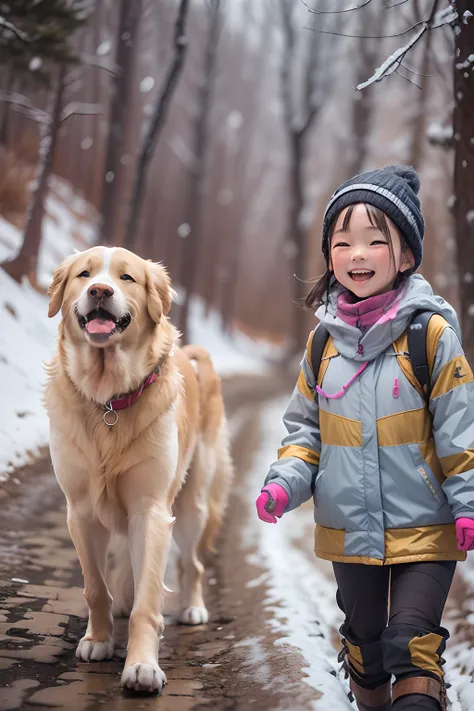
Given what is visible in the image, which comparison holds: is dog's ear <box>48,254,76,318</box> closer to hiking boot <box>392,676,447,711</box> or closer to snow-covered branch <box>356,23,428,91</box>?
snow-covered branch <box>356,23,428,91</box>

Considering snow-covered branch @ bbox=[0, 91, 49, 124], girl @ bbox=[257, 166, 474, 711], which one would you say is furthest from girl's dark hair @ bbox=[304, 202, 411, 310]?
snow-covered branch @ bbox=[0, 91, 49, 124]

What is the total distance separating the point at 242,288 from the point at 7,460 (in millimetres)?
22651

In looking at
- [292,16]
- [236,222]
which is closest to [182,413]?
[292,16]

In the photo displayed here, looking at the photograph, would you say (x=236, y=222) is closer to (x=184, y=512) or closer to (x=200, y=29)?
(x=200, y=29)

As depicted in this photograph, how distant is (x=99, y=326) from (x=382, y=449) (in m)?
1.06

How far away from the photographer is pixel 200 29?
23.8ft

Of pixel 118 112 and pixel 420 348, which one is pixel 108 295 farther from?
pixel 118 112

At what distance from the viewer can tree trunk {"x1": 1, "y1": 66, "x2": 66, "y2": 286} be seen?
495 cm

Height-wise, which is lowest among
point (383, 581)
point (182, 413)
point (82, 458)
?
point (383, 581)

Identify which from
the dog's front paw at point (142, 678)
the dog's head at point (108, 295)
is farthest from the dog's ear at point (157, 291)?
the dog's front paw at point (142, 678)

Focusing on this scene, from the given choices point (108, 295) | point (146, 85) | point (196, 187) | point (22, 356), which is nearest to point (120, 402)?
point (108, 295)

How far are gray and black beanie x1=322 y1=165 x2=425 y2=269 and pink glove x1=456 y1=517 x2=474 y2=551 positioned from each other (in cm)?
93

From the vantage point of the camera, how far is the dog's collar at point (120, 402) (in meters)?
2.84

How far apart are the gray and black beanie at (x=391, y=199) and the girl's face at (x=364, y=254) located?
0.10 feet
